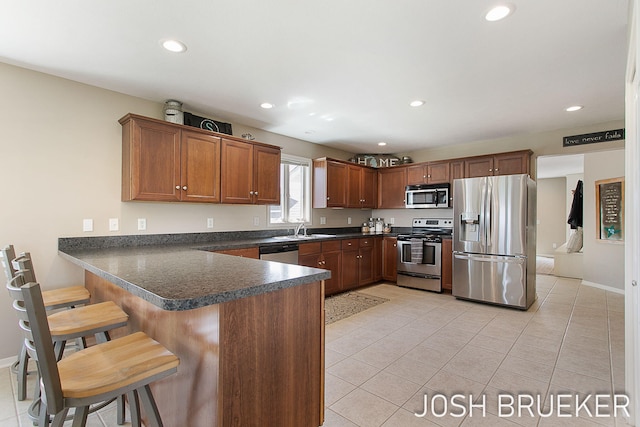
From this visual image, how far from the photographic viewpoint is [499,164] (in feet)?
15.1

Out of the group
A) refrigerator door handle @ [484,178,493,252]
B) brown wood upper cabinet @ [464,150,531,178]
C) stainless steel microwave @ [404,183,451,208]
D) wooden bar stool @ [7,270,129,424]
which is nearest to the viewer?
wooden bar stool @ [7,270,129,424]

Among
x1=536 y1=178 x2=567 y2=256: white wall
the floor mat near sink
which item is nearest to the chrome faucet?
the floor mat near sink

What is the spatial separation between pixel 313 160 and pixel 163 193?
2.65 m

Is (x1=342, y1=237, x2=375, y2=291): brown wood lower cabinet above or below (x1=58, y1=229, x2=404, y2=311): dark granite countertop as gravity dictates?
below

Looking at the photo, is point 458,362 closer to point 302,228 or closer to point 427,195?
point 302,228

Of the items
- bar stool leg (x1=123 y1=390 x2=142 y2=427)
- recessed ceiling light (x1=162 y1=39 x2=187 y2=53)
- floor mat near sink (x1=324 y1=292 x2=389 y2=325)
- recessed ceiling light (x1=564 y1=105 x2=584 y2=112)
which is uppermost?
recessed ceiling light (x1=162 y1=39 x2=187 y2=53)

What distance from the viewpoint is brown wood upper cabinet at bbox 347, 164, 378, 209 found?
5418 millimetres

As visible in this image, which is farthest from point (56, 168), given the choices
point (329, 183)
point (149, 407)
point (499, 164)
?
point (499, 164)

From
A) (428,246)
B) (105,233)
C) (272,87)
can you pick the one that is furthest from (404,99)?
(105,233)

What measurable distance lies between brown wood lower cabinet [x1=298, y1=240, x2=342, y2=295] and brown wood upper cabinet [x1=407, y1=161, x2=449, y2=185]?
6.25 ft

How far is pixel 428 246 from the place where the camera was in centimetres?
492

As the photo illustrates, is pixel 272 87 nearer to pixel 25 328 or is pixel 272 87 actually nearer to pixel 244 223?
pixel 244 223

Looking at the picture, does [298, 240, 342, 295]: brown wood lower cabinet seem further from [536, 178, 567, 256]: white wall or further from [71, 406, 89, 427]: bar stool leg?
[536, 178, 567, 256]: white wall

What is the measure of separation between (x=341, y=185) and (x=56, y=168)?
368cm
